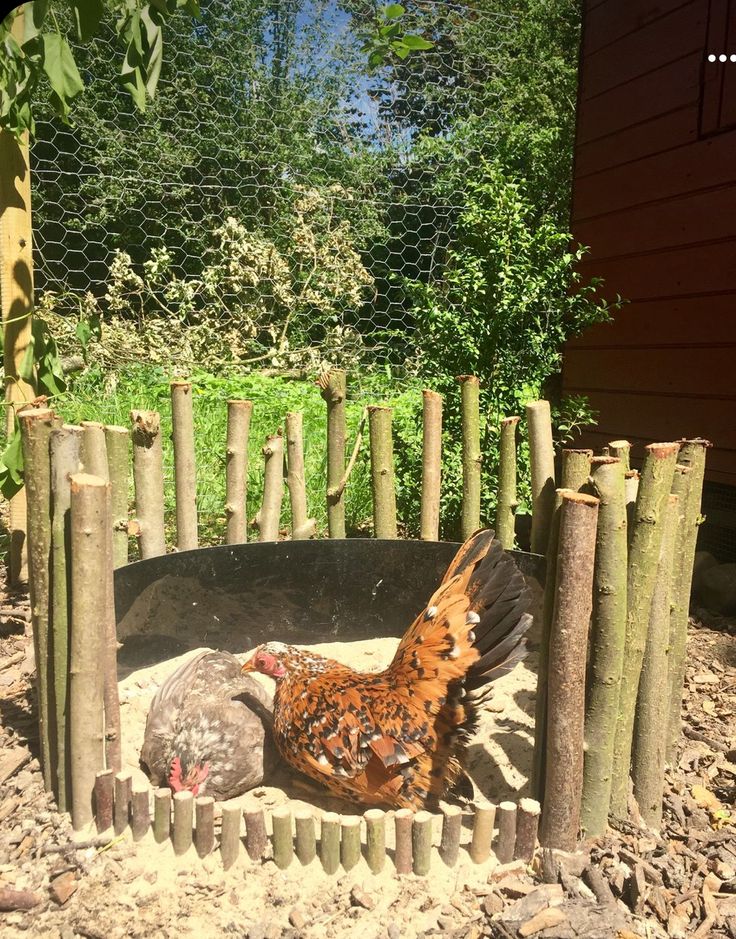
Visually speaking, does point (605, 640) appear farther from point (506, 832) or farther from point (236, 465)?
point (236, 465)

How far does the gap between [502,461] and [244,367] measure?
2.50 m

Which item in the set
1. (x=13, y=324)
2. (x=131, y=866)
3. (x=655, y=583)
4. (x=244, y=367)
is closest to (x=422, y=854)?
(x=131, y=866)

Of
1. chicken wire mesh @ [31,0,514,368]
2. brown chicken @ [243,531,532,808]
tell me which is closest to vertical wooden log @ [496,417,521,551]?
brown chicken @ [243,531,532,808]

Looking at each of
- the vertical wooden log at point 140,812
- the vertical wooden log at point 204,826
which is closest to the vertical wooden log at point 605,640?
the vertical wooden log at point 204,826

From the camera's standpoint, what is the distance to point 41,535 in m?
1.79

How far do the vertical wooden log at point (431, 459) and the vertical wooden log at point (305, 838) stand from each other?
130 centimetres

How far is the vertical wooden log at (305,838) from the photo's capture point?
1613 mm

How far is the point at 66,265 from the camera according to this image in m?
4.61

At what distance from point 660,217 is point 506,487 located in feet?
6.90

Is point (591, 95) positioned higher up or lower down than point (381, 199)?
higher up

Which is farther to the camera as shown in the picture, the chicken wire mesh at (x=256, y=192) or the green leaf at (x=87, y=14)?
the chicken wire mesh at (x=256, y=192)

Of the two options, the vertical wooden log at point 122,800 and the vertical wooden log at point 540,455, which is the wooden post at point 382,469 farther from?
the vertical wooden log at point 122,800

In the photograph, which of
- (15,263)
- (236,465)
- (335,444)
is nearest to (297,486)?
(335,444)

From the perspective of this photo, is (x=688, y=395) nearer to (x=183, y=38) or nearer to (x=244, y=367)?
(x=244, y=367)
